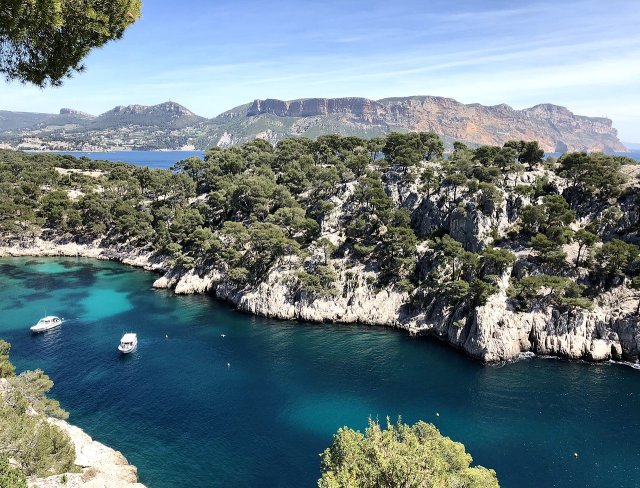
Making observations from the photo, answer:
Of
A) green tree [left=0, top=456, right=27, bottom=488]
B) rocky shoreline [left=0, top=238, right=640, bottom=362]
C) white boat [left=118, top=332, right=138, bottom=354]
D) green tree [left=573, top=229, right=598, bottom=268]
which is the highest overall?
green tree [left=573, top=229, right=598, bottom=268]

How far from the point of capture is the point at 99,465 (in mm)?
38219

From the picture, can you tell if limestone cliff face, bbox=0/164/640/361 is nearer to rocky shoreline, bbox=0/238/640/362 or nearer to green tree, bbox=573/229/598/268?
rocky shoreline, bbox=0/238/640/362

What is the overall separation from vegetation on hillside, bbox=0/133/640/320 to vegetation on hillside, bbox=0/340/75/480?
1909 inches

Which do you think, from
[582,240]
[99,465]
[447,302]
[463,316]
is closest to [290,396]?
[99,465]

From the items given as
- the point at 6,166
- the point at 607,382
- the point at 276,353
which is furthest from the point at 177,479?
the point at 6,166

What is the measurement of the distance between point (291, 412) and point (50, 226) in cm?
11678

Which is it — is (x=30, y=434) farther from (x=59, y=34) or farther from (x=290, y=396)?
(x=290, y=396)

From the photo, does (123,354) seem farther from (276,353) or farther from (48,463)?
(48,463)

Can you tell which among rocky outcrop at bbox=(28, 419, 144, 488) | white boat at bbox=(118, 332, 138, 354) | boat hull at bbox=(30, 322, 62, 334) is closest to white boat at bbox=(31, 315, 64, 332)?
boat hull at bbox=(30, 322, 62, 334)

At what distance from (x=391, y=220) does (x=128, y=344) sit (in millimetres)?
57668

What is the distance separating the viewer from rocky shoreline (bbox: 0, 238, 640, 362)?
63531mm

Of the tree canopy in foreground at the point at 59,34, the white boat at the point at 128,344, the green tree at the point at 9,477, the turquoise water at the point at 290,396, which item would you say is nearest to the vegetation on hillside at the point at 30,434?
the green tree at the point at 9,477

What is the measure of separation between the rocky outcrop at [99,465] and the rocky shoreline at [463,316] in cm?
4214

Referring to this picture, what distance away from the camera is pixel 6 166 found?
152 metres
